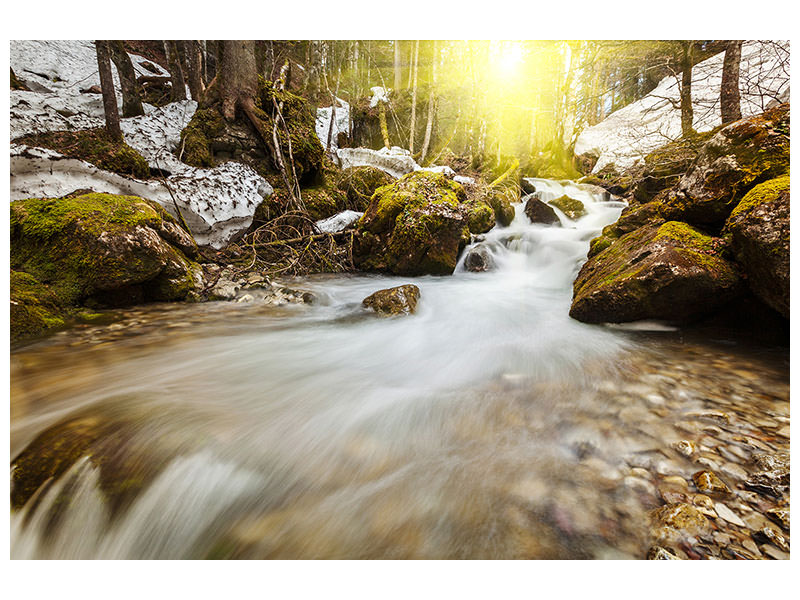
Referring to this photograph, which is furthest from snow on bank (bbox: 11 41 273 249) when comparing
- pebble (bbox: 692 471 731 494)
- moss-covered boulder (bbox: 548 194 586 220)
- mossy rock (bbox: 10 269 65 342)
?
moss-covered boulder (bbox: 548 194 586 220)

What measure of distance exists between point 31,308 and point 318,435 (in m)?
2.57

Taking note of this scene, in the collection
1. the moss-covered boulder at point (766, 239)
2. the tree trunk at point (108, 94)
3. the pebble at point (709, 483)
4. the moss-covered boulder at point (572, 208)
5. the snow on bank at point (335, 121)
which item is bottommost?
the pebble at point (709, 483)

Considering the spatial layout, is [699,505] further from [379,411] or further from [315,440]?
[315,440]

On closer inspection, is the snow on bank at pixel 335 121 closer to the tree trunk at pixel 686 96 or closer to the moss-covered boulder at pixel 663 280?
the tree trunk at pixel 686 96

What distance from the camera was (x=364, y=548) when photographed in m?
1.04

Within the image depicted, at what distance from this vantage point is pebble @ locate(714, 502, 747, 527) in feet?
3.10

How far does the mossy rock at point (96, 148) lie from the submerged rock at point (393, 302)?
11.4ft

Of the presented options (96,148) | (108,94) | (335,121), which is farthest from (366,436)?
(335,121)

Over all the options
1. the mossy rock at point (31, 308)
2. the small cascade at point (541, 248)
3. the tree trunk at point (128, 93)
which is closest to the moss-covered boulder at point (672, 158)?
the small cascade at point (541, 248)

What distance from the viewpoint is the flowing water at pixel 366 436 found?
1.05 meters

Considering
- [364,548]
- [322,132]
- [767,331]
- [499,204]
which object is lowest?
[364,548]

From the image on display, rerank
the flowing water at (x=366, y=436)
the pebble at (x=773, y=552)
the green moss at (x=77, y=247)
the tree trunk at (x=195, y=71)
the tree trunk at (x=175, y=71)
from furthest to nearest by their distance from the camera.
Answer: the tree trunk at (x=195, y=71), the tree trunk at (x=175, y=71), the green moss at (x=77, y=247), the flowing water at (x=366, y=436), the pebble at (x=773, y=552)
